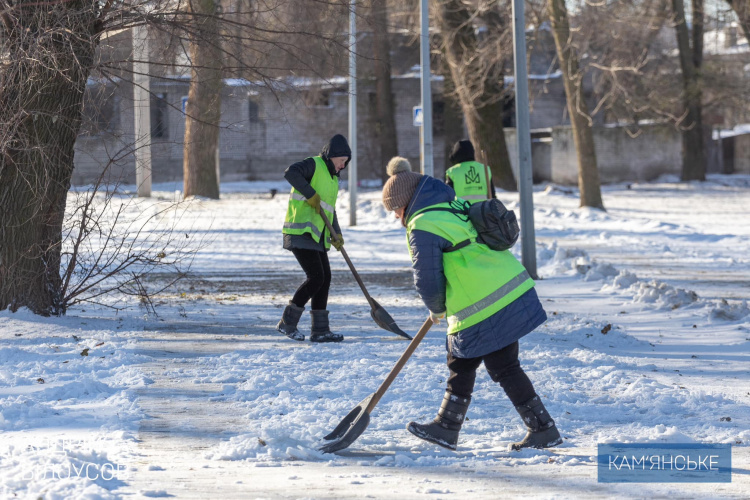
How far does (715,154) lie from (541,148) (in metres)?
11.5

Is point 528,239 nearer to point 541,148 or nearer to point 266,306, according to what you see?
point 266,306

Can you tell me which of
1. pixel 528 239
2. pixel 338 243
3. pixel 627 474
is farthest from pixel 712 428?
pixel 528 239

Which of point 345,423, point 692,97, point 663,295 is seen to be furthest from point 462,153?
point 692,97

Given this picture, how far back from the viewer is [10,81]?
7703mm

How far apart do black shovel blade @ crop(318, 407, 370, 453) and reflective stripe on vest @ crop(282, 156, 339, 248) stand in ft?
9.88

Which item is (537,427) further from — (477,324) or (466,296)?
(466,296)

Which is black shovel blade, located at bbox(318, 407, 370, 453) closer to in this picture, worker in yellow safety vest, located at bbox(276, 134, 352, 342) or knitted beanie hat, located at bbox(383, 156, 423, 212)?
knitted beanie hat, located at bbox(383, 156, 423, 212)

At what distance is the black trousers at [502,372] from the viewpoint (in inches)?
194

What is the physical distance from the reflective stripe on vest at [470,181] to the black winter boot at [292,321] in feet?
10.7

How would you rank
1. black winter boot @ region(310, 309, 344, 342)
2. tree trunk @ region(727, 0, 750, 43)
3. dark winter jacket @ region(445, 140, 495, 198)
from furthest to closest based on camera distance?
tree trunk @ region(727, 0, 750, 43) → dark winter jacket @ region(445, 140, 495, 198) → black winter boot @ region(310, 309, 344, 342)

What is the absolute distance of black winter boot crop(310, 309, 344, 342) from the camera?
26.7ft

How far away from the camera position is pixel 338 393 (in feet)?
20.7

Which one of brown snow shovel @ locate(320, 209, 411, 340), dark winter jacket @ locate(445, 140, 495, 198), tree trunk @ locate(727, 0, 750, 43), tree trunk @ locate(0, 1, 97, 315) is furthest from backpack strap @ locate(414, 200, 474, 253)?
tree trunk @ locate(727, 0, 750, 43)

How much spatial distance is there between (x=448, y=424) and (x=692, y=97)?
33.0 m
